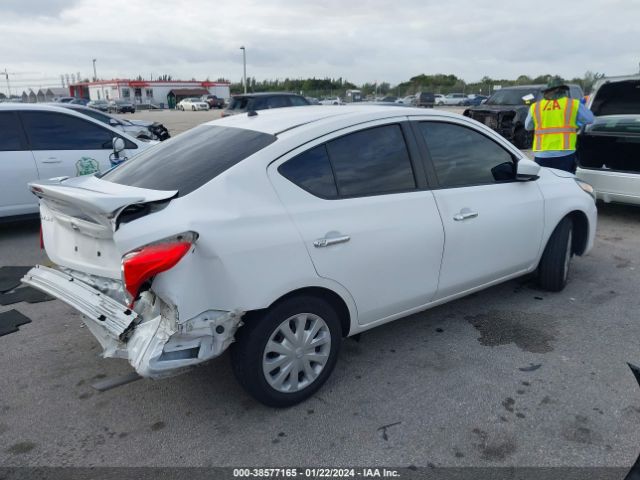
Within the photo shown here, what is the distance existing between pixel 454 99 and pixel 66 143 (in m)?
51.9

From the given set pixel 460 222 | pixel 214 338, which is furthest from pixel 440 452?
pixel 460 222

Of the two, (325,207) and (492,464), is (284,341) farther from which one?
(492,464)

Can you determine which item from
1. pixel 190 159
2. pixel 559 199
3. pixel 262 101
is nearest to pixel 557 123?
pixel 559 199

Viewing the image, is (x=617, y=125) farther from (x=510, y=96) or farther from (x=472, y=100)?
(x=472, y=100)

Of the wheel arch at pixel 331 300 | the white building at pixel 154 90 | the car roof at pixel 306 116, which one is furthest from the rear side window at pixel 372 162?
the white building at pixel 154 90

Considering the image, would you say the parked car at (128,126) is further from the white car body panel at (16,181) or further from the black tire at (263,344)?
the black tire at (263,344)

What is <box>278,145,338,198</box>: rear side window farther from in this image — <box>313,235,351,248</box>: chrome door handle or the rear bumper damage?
the rear bumper damage

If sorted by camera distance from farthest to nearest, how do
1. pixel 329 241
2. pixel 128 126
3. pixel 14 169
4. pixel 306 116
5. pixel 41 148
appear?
pixel 128 126 → pixel 41 148 → pixel 14 169 → pixel 306 116 → pixel 329 241

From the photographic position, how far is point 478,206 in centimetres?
363

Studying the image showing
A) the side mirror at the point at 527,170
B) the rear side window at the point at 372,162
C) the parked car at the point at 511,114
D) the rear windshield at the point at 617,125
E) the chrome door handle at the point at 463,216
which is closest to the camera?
the rear side window at the point at 372,162

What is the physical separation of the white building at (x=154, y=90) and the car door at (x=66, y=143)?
247ft

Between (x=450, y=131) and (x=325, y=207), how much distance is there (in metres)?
1.32

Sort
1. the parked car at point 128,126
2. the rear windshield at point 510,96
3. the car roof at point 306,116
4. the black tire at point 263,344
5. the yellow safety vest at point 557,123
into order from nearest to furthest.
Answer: the black tire at point 263,344, the car roof at point 306,116, the yellow safety vest at point 557,123, the parked car at point 128,126, the rear windshield at point 510,96

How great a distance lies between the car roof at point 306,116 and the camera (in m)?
3.18
